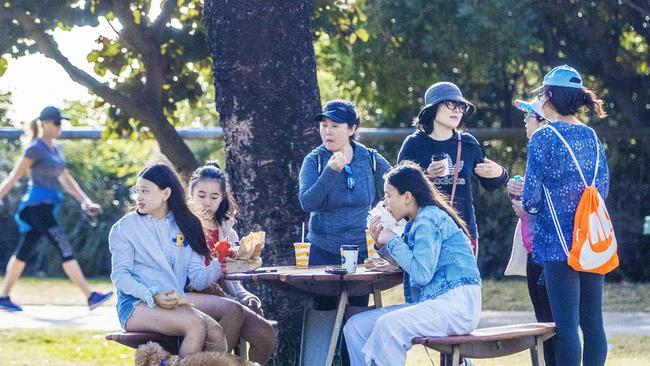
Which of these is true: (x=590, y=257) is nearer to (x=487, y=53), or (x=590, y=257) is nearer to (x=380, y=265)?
(x=380, y=265)

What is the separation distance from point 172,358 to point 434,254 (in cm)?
130

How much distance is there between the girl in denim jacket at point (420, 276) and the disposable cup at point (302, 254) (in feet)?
1.63

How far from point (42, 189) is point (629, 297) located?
226 inches

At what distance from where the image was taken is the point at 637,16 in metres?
14.8

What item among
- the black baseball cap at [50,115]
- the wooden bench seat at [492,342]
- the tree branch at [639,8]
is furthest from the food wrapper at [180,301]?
the tree branch at [639,8]

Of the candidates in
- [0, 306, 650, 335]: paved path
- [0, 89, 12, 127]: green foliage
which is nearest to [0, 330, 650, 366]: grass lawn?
[0, 306, 650, 335]: paved path

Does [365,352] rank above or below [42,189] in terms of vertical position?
below

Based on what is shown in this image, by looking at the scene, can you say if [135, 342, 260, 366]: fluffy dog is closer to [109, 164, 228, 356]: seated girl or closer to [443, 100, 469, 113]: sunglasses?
[109, 164, 228, 356]: seated girl

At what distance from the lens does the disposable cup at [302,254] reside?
6879 millimetres

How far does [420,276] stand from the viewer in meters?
6.21

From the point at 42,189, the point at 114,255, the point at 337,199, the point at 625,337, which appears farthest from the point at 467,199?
the point at 42,189

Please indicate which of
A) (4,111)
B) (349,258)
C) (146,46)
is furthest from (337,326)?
(4,111)

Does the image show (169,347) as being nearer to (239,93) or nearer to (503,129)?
(239,93)

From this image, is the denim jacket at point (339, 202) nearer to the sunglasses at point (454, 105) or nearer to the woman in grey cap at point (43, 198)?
the sunglasses at point (454, 105)
